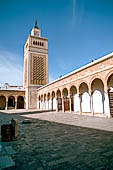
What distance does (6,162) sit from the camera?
2.36m

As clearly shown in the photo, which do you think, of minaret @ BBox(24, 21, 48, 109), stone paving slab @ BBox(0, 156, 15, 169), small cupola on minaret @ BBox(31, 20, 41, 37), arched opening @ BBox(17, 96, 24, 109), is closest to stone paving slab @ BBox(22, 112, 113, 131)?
stone paving slab @ BBox(0, 156, 15, 169)

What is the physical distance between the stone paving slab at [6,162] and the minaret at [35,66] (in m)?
25.3

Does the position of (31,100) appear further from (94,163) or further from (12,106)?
(94,163)

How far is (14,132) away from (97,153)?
9.09 feet

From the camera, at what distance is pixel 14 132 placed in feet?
13.3

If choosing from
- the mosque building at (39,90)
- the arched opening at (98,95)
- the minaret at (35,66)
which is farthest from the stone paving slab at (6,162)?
the minaret at (35,66)

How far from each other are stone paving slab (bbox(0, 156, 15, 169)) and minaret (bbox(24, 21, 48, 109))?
82.9 ft

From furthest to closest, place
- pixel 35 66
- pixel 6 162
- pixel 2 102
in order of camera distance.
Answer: pixel 35 66, pixel 2 102, pixel 6 162

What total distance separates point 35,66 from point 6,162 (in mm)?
28069

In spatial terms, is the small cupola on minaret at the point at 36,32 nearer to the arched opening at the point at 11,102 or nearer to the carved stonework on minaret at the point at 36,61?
the carved stonework on minaret at the point at 36,61

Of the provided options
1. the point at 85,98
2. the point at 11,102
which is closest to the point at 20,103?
the point at 11,102

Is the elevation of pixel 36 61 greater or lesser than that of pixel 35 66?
greater

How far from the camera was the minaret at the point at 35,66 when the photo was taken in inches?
1094

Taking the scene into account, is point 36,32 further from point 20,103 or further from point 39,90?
point 20,103
